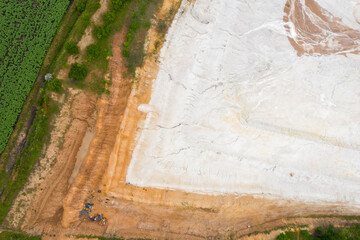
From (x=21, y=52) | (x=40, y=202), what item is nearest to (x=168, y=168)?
(x=40, y=202)

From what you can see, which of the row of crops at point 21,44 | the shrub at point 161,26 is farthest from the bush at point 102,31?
the row of crops at point 21,44

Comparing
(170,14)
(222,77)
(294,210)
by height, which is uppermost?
(170,14)

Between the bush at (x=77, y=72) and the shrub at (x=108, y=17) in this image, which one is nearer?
the bush at (x=77, y=72)

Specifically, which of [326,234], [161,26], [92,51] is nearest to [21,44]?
[92,51]

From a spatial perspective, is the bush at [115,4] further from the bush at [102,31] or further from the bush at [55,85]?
the bush at [55,85]

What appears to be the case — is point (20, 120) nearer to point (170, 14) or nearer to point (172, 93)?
point (172, 93)

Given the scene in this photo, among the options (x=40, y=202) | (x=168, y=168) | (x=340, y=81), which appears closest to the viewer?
(x=40, y=202)
